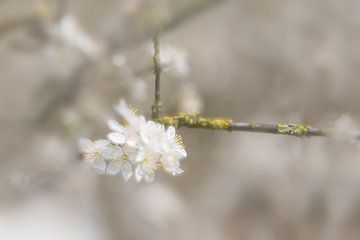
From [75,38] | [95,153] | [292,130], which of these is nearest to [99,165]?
[95,153]

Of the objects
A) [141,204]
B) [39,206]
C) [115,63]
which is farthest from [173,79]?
[39,206]

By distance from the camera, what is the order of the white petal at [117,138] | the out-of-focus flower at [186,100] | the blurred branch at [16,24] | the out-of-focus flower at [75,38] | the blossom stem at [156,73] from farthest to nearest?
1. the out-of-focus flower at [186,100]
2. the out-of-focus flower at [75,38]
3. the blurred branch at [16,24]
4. the blossom stem at [156,73]
5. the white petal at [117,138]

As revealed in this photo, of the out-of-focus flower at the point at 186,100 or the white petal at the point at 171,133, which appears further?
the out-of-focus flower at the point at 186,100

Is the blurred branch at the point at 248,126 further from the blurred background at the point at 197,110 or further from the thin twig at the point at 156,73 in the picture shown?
the blurred background at the point at 197,110

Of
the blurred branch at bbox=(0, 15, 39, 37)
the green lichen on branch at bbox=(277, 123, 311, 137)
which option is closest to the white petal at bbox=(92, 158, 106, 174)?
the green lichen on branch at bbox=(277, 123, 311, 137)

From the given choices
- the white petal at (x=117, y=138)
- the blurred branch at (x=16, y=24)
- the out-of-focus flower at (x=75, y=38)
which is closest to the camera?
the white petal at (x=117, y=138)

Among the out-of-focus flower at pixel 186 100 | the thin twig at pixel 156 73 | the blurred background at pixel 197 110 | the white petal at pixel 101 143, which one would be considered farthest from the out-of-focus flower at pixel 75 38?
the white petal at pixel 101 143

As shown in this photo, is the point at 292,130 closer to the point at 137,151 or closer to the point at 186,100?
the point at 137,151

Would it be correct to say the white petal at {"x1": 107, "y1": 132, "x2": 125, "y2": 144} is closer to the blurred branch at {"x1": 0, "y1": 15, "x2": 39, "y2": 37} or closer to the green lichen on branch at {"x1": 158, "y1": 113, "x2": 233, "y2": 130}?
the green lichen on branch at {"x1": 158, "y1": 113, "x2": 233, "y2": 130}
